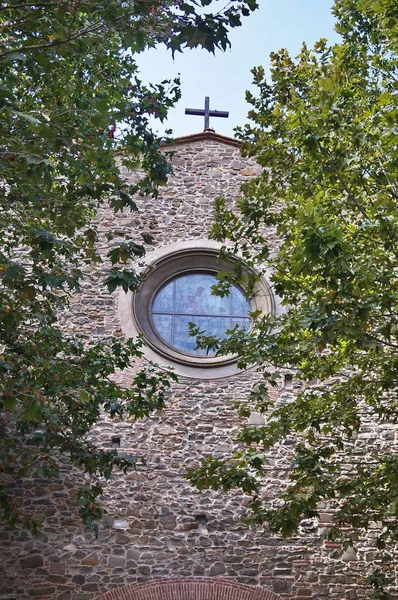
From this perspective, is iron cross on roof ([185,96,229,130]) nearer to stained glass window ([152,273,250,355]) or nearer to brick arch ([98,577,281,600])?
stained glass window ([152,273,250,355])

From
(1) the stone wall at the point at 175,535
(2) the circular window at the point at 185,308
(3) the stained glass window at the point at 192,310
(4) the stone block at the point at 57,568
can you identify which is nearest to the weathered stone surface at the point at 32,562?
(1) the stone wall at the point at 175,535

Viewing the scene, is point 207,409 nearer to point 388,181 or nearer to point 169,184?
point 169,184

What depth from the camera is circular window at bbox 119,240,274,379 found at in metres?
Answer: 10.4

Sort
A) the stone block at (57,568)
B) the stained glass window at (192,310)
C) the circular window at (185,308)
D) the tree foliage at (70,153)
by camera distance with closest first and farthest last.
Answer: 1. the tree foliage at (70,153)
2. the stone block at (57,568)
3. the circular window at (185,308)
4. the stained glass window at (192,310)

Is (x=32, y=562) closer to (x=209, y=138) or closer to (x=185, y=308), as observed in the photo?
(x=185, y=308)

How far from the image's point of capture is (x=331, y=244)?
606 centimetres

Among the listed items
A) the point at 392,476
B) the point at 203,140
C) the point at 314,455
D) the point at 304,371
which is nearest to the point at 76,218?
the point at 304,371

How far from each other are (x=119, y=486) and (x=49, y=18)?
5.45 meters

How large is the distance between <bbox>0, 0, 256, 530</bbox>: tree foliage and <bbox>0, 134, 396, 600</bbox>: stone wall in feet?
3.34

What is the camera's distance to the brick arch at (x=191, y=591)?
353 inches

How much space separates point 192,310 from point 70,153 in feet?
13.3

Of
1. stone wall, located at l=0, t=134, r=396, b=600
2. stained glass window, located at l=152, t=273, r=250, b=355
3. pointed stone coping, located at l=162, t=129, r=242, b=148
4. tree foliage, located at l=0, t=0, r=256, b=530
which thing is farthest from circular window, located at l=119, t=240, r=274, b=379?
tree foliage, located at l=0, t=0, r=256, b=530

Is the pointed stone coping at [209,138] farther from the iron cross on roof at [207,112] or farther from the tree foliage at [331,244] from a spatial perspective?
the tree foliage at [331,244]

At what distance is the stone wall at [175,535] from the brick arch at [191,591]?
25 mm
